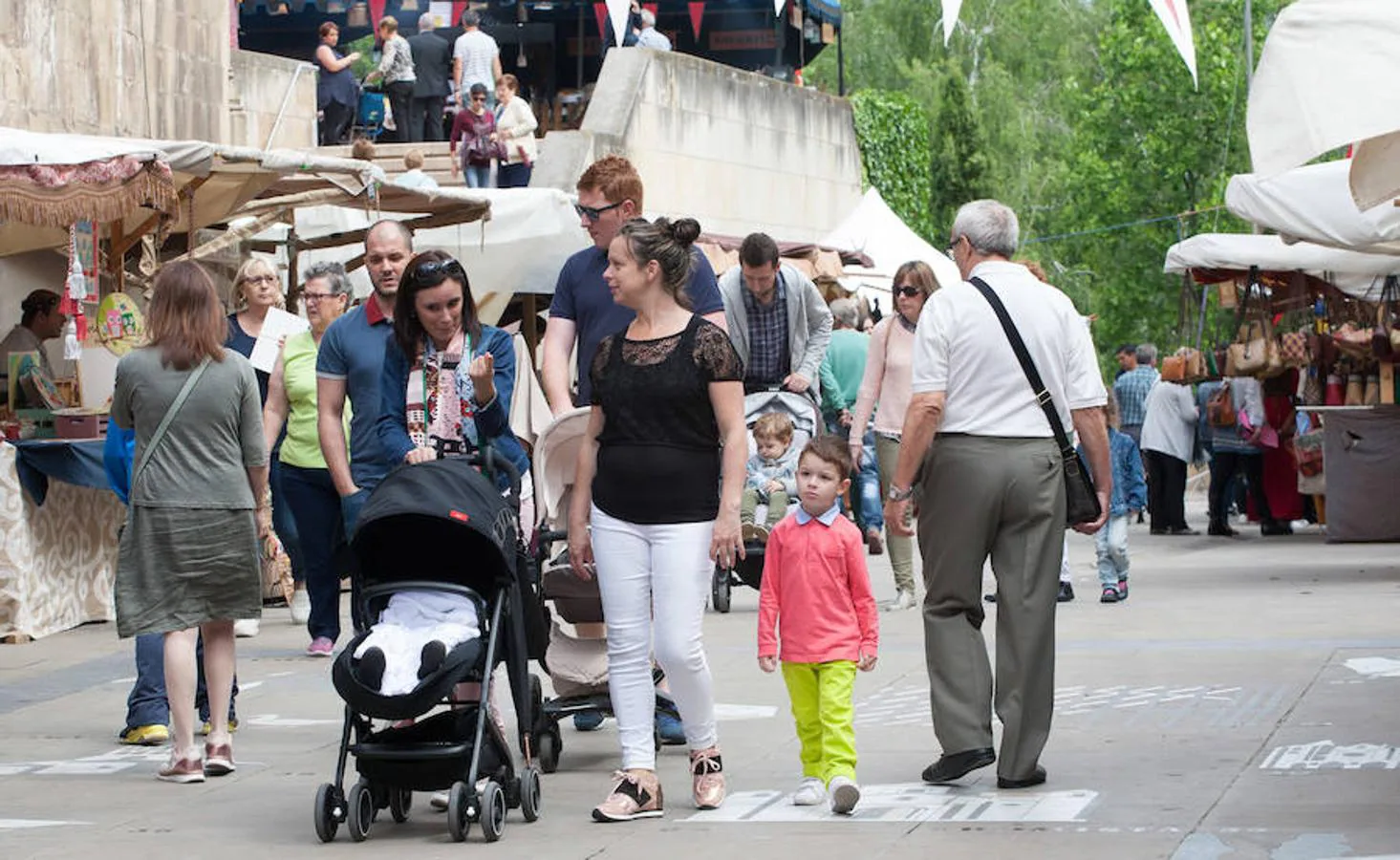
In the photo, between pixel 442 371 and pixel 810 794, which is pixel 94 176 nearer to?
pixel 442 371

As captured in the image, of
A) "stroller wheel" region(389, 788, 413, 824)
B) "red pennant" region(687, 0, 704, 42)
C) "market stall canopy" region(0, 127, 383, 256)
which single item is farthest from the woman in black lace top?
"red pennant" region(687, 0, 704, 42)

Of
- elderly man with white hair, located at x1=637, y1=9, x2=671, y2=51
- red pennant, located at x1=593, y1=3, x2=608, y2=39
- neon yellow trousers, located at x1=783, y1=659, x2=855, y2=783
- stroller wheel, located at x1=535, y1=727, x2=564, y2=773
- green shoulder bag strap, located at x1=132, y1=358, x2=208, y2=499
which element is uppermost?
red pennant, located at x1=593, y1=3, x2=608, y2=39

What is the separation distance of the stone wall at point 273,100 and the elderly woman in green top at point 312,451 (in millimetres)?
12632

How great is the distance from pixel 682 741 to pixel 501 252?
989 cm

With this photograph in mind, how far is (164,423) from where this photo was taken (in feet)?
27.2

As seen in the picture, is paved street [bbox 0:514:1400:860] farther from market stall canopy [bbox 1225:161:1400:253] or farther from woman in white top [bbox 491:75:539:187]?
woman in white top [bbox 491:75:539:187]

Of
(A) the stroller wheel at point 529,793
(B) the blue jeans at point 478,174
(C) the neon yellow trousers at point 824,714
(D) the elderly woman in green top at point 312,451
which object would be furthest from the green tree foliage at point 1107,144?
(A) the stroller wheel at point 529,793

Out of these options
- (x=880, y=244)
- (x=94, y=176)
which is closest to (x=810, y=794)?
(x=94, y=176)

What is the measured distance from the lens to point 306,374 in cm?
1145

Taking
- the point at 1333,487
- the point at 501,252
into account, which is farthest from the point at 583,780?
the point at 1333,487

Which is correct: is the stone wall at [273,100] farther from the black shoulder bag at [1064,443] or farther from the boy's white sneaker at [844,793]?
the boy's white sneaker at [844,793]

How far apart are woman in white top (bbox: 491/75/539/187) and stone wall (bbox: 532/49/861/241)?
441mm

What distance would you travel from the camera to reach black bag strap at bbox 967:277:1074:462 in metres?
7.79

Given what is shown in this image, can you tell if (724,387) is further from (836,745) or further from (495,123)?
(495,123)
